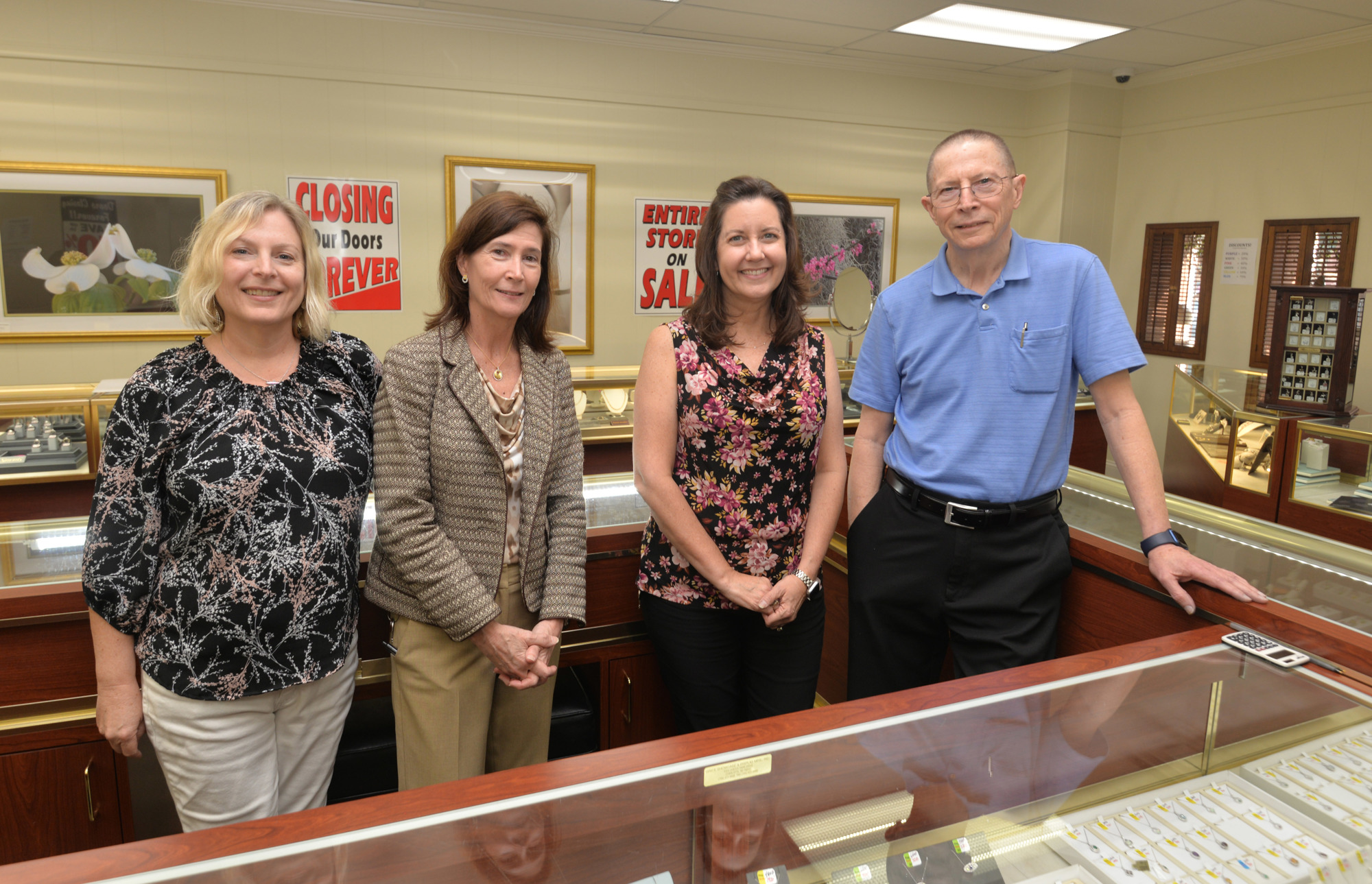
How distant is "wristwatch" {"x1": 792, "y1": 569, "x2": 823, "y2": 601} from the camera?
172 centimetres

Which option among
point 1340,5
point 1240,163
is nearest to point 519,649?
point 1340,5

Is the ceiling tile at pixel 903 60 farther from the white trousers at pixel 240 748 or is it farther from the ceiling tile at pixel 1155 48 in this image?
the white trousers at pixel 240 748

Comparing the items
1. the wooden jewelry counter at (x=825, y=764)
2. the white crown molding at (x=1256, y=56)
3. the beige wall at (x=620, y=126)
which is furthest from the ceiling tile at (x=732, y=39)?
the wooden jewelry counter at (x=825, y=764)

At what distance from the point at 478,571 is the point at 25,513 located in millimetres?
2340

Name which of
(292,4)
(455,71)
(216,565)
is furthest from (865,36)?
(216,565)

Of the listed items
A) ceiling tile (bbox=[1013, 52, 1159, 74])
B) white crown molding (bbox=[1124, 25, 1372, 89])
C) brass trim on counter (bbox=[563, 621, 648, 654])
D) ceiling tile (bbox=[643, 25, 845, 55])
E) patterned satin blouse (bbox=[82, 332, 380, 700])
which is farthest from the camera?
ceiling tile (bbox=[1013, 52, 1159, 74])

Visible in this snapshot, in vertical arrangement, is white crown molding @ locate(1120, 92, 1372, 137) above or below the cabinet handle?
above

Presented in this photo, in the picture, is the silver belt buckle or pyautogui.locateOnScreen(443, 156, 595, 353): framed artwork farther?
pyautogui.locateOnScreen(443, 156, 595, 353): framed artwork

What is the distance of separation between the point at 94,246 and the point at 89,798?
4.01 metres

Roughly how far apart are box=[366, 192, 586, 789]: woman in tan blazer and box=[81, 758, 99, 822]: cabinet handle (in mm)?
695

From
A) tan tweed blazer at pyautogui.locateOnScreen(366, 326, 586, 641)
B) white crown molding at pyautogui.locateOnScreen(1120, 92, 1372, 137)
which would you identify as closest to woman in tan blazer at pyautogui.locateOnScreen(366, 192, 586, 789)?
tan tweed blazer at pyautogui.locateOnScreen(366, 326, 586, 641)

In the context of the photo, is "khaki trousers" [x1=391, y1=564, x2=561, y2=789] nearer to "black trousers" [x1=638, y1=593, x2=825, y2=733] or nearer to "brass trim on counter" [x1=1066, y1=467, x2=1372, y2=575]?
"black trousers" [x1=638, y1=593, x2=825, y2=733]

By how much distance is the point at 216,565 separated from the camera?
1.33m

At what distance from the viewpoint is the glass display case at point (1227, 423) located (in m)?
3.97
